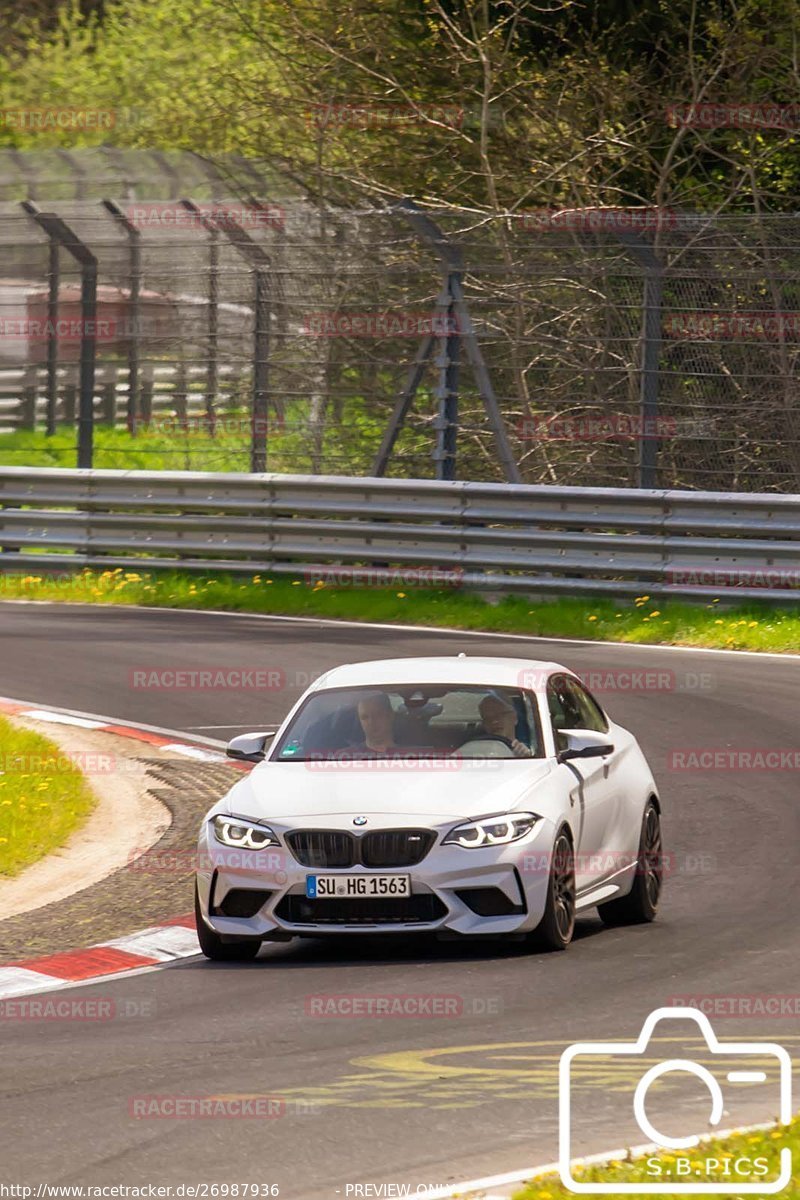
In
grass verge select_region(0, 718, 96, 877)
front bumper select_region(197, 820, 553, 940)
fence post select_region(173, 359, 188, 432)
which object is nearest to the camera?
front bumper select_region(197, 820, 553, 940)

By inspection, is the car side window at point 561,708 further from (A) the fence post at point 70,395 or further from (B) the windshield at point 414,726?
(A) the fence post at point 70,395

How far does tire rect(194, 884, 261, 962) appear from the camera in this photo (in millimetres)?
10055

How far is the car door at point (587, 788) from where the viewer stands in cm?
1038

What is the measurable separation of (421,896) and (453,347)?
13746mm

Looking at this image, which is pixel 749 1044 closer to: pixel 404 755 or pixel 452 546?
pixel 404 755

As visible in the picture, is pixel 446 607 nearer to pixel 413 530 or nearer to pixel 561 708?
pixel 413 530

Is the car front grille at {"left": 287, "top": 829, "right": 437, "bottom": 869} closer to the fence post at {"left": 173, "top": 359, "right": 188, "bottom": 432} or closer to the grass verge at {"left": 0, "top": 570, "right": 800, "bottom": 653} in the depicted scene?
the grass verge at {"left": 0, "top": 570, "right": 800, "bottom": 653}

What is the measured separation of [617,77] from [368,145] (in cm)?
366

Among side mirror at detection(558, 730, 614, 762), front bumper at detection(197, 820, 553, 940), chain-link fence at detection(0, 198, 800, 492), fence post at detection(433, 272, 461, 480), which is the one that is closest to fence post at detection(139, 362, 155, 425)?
chain-link fence at detection(0, 198, 800, 492)

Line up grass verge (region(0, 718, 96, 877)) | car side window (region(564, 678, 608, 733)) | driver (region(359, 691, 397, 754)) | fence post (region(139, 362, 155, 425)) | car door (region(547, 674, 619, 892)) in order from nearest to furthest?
car door (region(547, 674, 619, 892)) < driver (region(359, 691, 397, 754)) < car side window (region(564, 678, 608, 733)) < grass verge (region(0, 718, 96, 877)) < fence post (region(139, 362, 155, 425))

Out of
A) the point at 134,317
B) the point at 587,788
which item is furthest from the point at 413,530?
the point at 587,788

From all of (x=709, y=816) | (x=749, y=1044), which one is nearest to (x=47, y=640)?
(x=709, y=816)

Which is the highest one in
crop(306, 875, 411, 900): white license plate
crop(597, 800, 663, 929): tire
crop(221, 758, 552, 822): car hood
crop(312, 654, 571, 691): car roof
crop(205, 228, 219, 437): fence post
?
crop(205, 228, 219, 437): fence post

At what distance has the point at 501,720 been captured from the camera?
423 inches
